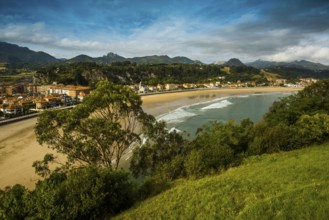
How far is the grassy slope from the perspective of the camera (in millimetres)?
6043

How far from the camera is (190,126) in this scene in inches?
1556

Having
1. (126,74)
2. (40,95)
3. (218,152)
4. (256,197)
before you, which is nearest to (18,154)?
(218,152)

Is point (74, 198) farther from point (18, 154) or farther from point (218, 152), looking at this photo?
point (18, 154)

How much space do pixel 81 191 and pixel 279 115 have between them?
21975 mm

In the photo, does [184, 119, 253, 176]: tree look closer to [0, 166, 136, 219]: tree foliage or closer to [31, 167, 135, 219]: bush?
[31, 167, 135, 219]: bush

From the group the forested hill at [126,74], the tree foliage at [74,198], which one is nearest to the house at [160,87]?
the forested hill at [126,74]

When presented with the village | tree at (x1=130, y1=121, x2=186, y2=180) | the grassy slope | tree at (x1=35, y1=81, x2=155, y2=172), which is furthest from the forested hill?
the grassy slope

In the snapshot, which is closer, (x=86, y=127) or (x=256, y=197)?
(x=256, y=197)

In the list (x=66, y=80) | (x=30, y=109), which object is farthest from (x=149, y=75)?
(x=30, y=109)

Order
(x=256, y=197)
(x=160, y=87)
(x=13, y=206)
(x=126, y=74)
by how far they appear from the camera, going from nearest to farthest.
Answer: (x=256, y=197) < (x=13, y=206) < (x=160, y=87) < (x=126, y=74)

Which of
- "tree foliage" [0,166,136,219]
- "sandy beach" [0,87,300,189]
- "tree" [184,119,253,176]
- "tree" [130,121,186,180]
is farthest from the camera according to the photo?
"sandy beach" [0,87,300,189]

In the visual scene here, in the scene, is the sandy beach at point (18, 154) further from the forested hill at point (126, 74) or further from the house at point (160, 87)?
the house at point (160, 87)

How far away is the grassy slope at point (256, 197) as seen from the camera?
604 cm

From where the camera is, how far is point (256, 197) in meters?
7.43
